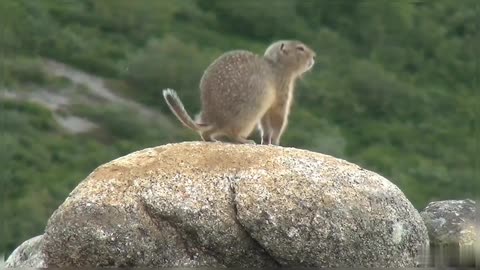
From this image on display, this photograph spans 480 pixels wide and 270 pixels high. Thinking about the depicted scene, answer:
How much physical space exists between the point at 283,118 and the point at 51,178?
56.7 ft

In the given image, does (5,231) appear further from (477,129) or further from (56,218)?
(477,129)

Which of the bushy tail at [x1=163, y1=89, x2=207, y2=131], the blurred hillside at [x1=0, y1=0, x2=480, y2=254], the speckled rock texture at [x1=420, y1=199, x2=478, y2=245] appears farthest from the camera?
the blurred hillside at [x1=0, y1=0, x2=480, y2=254]

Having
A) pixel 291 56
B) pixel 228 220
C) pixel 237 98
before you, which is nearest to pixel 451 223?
pixel 291 56

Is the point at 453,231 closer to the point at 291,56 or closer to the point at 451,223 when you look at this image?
the point at 451,223

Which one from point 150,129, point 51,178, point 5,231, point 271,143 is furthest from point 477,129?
point 271,143

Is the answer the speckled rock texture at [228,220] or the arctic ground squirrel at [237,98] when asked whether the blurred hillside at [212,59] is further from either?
the speckled rock texture at [228,220]

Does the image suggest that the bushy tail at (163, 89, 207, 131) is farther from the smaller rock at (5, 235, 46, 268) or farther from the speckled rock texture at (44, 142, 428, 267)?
the smaller rock at (5, 235, 46, 268)

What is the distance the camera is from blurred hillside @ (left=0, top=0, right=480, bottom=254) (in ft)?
111

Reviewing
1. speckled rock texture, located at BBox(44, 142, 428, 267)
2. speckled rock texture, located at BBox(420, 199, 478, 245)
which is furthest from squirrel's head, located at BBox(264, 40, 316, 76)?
speckled rock texture, located at BBox(420, 199, 478, 245)

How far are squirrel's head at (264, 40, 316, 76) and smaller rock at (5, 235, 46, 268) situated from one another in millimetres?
3117

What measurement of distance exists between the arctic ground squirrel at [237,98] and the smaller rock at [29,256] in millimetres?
1945

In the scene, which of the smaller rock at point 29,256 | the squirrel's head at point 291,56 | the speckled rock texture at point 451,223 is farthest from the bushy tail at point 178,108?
the speckled rock texture at point 451,223

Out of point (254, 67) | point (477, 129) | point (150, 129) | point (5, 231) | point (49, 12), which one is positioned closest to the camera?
point (254, 67)

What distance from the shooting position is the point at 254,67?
15.0 m
